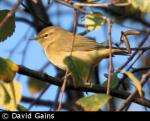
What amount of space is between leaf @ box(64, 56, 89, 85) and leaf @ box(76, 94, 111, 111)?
6.5 inches

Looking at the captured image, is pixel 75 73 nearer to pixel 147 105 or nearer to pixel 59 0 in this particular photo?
pixel 59 0

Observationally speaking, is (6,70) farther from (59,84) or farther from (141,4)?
(141,4)

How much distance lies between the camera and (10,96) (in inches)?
102

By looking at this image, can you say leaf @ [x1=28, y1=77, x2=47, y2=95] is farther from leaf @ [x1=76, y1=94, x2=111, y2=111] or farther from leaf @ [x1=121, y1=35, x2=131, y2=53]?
leaf @ [x1=76, y1=94, x2=111, y2=111]

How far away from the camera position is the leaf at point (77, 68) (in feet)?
8.56

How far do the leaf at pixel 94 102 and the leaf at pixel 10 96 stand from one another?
0.33m

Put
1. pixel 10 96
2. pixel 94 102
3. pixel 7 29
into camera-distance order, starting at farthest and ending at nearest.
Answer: pixel 7 29
pixel 10 96
pixel 94 102

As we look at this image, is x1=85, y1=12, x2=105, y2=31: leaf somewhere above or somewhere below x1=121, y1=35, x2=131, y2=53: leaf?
below

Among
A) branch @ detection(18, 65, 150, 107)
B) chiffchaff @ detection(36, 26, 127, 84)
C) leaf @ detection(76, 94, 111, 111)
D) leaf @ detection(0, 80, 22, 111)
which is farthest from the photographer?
chiffchaff @ detection(36, 26, 127, 84)

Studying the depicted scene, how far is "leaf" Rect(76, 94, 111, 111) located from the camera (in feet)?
7.86

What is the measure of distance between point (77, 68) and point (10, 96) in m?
0.39

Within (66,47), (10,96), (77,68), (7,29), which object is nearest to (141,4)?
(77,68)

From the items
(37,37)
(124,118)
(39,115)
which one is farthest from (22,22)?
(124,118)

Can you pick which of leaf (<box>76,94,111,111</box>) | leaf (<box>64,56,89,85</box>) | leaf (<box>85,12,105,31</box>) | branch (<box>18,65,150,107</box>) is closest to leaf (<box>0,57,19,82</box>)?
branch (<box>18,65,150,107</box>)
